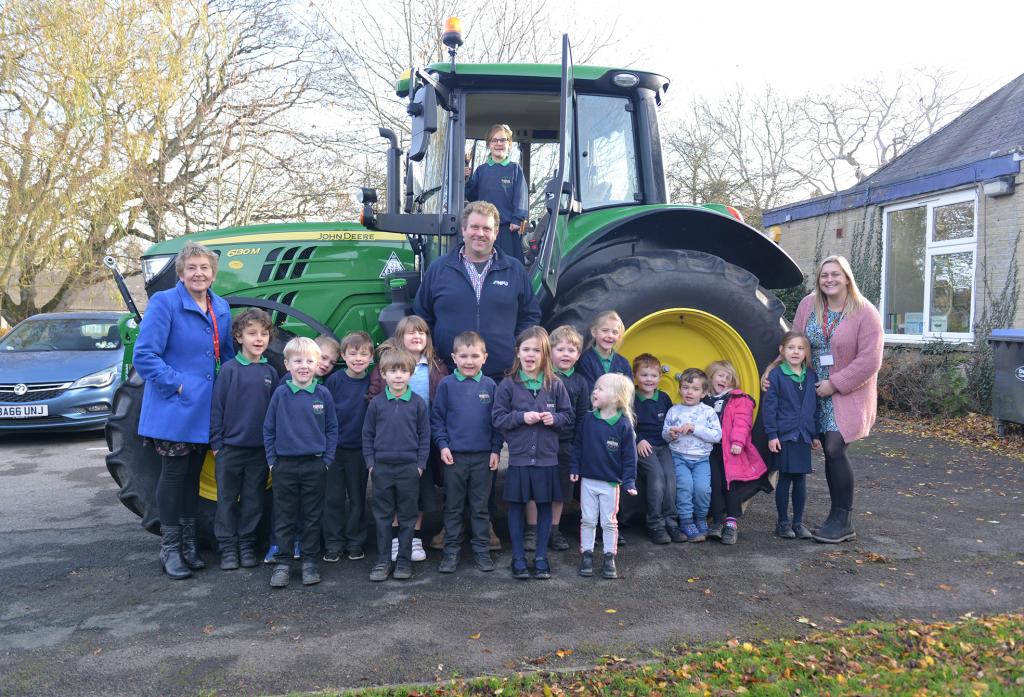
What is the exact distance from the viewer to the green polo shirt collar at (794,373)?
459cm

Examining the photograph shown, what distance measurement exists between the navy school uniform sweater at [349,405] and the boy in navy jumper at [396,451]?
192 millimetres

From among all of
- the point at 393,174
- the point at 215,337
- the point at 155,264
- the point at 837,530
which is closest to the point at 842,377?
the point at 837,530

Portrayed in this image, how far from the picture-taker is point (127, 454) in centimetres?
423

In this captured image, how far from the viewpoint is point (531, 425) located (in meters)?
4.07

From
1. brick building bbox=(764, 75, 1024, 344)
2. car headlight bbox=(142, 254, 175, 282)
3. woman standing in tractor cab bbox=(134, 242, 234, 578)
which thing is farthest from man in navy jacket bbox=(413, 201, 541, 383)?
brick building bbox=(764, 75, 1024, 344)

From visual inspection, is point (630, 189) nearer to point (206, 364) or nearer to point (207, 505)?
point (206, 364)

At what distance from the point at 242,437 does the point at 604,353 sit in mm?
1988

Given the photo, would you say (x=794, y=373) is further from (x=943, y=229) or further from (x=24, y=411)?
(x=24, y=411)

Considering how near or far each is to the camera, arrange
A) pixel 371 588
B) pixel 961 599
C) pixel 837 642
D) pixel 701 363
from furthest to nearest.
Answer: pixel 701 363, pixel 371 588, pixel 961 599, pixel 837 642

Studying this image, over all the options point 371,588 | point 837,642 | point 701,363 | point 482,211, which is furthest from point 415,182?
point 837,642

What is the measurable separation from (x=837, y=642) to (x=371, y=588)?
2104 millimetres

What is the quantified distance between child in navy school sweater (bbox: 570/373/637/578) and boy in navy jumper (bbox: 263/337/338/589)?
1.33m

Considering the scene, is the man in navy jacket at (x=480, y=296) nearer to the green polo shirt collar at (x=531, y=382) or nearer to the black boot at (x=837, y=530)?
the green polo shirt collar at (x=531, y=382)

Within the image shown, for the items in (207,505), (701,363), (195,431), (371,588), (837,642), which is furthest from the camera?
(701,363)
